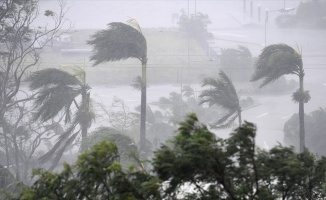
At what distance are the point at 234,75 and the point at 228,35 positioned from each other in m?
16.4

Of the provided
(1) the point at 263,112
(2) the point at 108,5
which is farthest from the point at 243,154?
(2) the point at 108,5

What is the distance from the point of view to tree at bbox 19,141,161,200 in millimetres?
6590

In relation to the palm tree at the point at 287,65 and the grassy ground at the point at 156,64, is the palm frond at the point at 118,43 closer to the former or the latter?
the palm tree at the point at 287,65

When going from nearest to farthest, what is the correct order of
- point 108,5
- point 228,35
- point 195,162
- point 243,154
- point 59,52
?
1. point 195,162
2. point 243,154
3. point 59,52
4. point 228,35
5. point 108,5

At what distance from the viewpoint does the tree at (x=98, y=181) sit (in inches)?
259

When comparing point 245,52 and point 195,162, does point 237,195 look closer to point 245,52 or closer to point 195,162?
point 195,162

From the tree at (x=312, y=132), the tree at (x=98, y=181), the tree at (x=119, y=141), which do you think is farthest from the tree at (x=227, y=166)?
the tree at (x=312, y=132)

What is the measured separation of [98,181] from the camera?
22.0 ft

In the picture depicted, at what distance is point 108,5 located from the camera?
6144 cm

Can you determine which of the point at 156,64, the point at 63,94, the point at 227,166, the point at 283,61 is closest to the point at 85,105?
the point at 63,94

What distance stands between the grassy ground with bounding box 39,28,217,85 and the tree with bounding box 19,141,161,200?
2517 centimetres

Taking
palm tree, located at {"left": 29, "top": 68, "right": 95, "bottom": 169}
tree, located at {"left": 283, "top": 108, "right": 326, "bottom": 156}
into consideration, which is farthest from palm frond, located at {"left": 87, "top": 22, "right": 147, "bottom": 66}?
tree, located at {"left": 283, "top": 108, "right": 326, "bottom": 156}

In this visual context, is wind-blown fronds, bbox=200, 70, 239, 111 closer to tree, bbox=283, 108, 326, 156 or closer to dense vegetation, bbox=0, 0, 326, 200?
dense vegetation, bbox=0, 0, 326, 200

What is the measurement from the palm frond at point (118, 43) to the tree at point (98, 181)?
37.8ft
